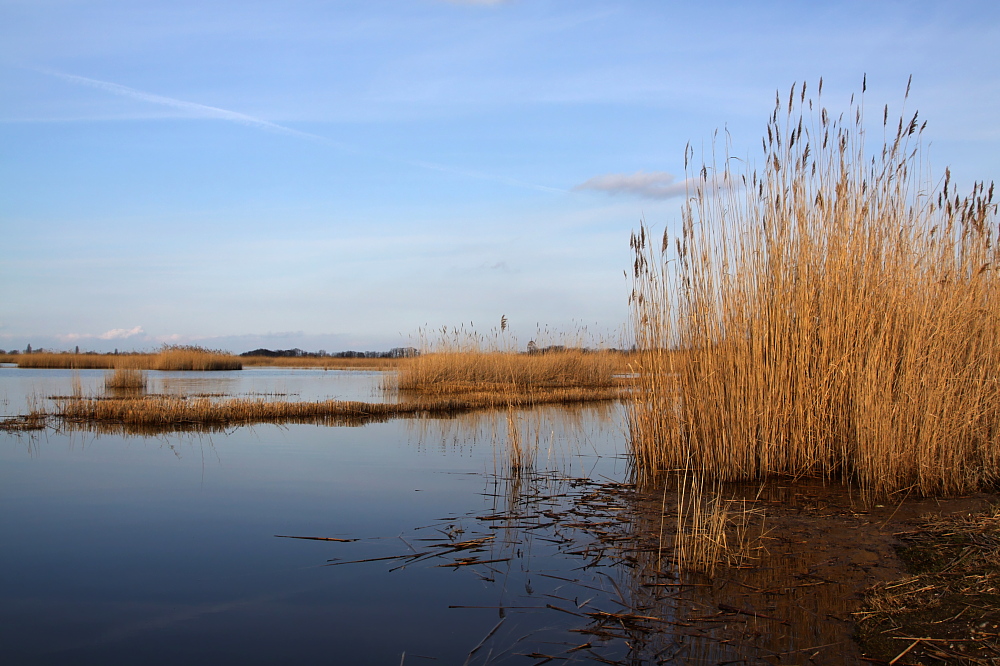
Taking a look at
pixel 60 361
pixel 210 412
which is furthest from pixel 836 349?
pixel 60 361

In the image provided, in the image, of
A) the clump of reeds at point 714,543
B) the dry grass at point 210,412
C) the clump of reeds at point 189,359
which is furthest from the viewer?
the clump of reeds at point 189,359

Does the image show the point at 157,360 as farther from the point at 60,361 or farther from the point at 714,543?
the point at 714,543

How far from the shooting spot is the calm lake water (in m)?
2.91

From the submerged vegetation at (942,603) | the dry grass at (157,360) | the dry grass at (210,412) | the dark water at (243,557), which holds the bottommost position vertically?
the dark water at (243,557)

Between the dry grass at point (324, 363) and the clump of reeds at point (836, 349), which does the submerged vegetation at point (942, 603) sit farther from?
the dry grass at point (324, 363)

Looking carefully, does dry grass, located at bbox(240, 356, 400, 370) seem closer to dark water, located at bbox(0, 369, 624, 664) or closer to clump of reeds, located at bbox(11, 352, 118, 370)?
clump of reeds, located at bbox(11, 352, 118, 370)

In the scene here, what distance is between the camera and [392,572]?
3873 millimetres

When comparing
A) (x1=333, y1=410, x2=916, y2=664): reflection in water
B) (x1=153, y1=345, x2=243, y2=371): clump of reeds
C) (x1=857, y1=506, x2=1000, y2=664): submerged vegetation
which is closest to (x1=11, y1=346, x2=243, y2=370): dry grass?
(x1=153, y1=345, x2=243, y2=371): clump of reeds

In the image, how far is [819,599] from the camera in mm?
3211

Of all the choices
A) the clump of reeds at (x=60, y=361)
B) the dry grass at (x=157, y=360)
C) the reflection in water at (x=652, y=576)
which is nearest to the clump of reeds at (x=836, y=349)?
the reflection in water at (x=652, y=576)

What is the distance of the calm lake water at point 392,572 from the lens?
9.53 feet

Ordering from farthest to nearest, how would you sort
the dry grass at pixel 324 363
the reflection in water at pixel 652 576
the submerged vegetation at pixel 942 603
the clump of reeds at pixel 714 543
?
1. the dry grass at pixel 324 363
2. the clump of reeds at pixel 714 543
3. the reflection in water at pixel 652 576
4. the submerged vegetation at pixel 942 603

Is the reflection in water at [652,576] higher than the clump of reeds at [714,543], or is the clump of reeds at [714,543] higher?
the clump of reeds at [714,543]

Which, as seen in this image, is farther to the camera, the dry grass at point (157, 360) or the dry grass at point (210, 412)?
the dry grass at point (157, 360)
